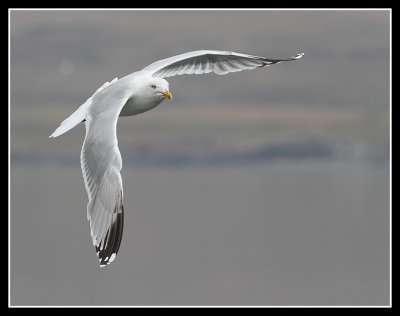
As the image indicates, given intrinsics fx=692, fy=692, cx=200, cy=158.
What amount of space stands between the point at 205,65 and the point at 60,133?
1.49m

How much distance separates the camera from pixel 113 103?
462 centimetres

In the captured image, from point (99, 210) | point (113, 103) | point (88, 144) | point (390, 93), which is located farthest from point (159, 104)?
point (390, 93)

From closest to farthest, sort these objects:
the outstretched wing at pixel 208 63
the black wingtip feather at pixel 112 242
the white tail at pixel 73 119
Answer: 1. the black wingtip feather at pixel 112 242
2. the white tail at pixel 73 119
3. the outstretched wing at pixel 208 63

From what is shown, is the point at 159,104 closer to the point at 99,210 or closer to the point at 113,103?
the point at 113,103

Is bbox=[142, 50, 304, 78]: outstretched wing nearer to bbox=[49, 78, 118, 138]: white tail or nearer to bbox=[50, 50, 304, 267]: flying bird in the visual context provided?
bbox=[50, 50, 304, 267]: flying bird

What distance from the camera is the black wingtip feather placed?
4.09 meters

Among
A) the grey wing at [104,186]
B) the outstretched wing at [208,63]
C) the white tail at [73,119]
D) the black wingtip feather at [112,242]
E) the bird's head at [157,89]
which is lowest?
the black wingtip feather at [112,242]

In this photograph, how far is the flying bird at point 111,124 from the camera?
13.6 feet

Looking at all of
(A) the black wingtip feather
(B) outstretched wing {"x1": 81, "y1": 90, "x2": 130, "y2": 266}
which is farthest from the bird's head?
(A) the black wingtip feather

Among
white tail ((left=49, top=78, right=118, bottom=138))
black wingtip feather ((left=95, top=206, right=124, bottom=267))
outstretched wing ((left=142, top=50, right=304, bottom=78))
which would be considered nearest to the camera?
black wingtip feather ((left=95, top=206, right=124, bottom=267))

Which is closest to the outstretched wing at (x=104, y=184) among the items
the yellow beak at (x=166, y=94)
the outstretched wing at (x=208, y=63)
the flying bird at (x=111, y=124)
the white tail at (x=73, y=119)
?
the flying bird at (x=111, y=124)

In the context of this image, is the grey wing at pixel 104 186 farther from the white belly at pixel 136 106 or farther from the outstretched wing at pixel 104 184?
the white belly at pixel 136 106

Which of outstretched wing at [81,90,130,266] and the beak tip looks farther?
the beak tip

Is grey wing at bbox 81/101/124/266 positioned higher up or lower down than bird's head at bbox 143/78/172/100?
lower down
